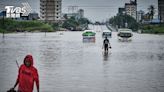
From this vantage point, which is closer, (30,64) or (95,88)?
(30,64)

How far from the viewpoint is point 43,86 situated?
47.0 ft

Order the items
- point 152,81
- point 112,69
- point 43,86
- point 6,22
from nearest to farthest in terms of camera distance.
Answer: point 43,86, point 152,81, point 112,69, point 6,22

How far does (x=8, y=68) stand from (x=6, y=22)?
433 ft

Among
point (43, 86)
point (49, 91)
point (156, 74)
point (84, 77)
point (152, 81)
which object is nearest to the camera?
point (49, 91)

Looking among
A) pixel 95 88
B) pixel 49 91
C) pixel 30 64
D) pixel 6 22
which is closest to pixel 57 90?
pixel 49 91

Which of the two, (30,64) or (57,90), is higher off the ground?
(30,64)

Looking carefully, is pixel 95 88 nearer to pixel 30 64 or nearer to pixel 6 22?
pixel 30 64

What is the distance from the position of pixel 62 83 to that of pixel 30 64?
6629 mm

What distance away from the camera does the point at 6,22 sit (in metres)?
150

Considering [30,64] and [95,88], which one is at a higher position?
[30,64]

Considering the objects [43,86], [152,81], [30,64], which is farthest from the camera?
[152,81]

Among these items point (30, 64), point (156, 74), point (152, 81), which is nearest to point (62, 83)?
point (152, 81)

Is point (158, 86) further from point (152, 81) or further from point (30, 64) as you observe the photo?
point (30, 64)

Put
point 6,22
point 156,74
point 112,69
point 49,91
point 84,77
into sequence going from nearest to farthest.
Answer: point 49,91, point 84,77, point 156,74, point 112,69, point 6,22
